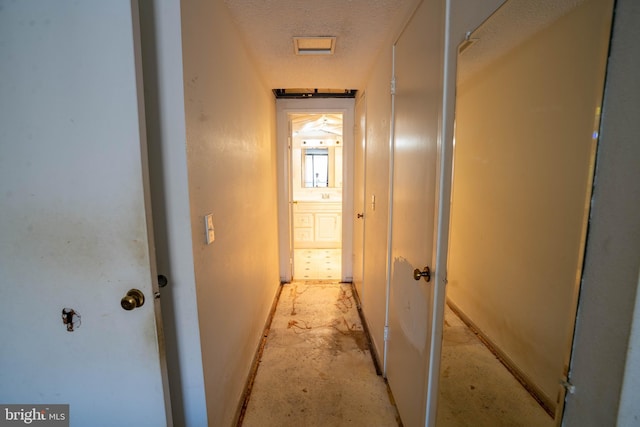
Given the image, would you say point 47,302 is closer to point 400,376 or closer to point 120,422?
point 120,422

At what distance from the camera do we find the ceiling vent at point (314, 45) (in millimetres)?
1660

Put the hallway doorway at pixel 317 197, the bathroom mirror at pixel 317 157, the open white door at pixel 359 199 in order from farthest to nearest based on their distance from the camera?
1. the bathroom mirror at pixel 317 157
2. the hallway doorway at pixel 317 197
3. the open white door at pixel 359 199

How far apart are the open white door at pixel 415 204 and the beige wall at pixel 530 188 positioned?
0.13 m

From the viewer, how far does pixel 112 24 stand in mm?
729

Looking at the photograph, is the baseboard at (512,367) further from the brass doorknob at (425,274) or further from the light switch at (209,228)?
the light switch at (209,228)

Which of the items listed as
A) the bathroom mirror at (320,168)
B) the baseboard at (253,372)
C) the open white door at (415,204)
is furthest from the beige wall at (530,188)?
the bathroom mirror at (320,168)

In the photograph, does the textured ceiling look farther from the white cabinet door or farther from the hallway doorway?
the white cabinet door

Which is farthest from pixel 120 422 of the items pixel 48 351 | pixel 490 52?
pixel 490 52

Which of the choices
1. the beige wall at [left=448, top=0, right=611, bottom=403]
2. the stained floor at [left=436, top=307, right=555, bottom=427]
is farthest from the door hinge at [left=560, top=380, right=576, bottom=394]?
the stained floor at [left=436, top=307, right=555, bottom=427]

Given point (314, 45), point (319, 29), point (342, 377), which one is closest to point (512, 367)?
point (342, 377)

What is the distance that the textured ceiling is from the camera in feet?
4.32

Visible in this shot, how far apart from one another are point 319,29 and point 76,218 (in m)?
1.60

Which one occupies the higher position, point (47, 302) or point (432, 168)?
point (432, 168)

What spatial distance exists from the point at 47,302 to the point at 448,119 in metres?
1.53
